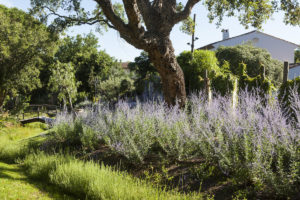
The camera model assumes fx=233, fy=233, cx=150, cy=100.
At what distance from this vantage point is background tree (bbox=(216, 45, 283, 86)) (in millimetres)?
23312

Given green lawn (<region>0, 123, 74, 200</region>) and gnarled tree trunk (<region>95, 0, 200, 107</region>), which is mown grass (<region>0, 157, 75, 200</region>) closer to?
green lawn (<region>0, 123, 74, 200</region>)

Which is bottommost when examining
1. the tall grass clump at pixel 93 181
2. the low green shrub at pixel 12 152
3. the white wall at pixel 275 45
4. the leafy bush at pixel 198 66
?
the low green shrub at pixel 12 152

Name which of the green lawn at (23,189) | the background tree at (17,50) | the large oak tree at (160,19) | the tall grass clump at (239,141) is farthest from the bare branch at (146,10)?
the background tree at (17,50)

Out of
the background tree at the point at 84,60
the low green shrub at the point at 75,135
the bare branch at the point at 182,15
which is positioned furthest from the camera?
the background tree at the point at 84,60

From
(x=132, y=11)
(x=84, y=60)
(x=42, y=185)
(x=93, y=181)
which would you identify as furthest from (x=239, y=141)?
(x=84, y=60)

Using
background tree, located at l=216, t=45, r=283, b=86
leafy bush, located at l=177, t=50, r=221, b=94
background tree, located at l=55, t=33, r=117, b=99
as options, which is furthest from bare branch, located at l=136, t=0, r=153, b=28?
background tree, located at l=55, t=33, r=117, b=99

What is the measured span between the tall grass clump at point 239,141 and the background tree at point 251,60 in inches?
771

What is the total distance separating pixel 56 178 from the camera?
460 centimetres

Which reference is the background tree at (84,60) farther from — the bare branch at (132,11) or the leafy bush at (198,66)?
the bare branch at (132,11)

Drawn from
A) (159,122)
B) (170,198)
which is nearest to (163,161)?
(159,122)

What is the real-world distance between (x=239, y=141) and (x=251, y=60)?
22088mm

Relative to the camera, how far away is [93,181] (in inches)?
151

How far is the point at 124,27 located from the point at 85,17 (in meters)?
3.90

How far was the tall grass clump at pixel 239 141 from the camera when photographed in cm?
296
